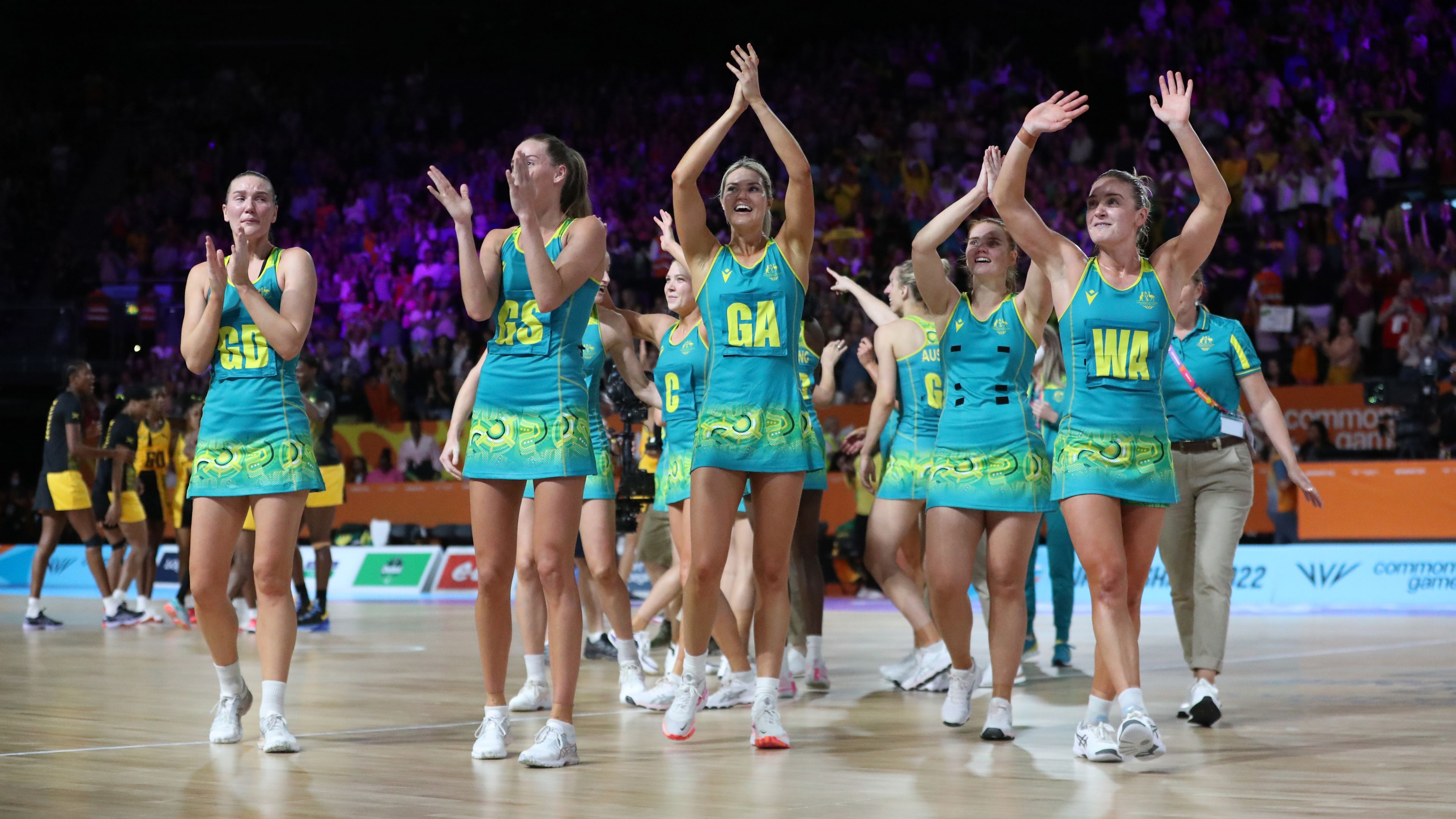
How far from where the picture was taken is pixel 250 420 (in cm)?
536

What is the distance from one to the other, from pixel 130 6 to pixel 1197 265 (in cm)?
2477

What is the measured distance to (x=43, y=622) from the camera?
38.3 feet

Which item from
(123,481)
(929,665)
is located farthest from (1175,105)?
(123,481)

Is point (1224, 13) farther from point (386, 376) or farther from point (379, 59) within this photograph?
point (379, 59)

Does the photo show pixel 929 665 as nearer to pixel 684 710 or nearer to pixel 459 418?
pixel 684 710

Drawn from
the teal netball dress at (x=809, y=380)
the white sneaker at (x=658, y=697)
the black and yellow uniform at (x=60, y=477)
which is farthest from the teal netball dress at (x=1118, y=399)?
the black and yellow uniform at (x=60, y=477)

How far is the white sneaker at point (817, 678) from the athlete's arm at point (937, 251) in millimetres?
2275

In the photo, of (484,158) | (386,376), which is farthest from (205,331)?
(484,158)

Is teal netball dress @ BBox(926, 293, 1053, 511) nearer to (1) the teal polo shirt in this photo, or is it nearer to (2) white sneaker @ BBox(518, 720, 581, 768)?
(1) the teal polo shirt

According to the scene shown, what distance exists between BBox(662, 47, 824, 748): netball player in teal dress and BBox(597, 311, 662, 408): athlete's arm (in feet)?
4.62

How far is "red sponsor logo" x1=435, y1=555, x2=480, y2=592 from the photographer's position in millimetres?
15570

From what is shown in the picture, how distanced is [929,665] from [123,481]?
24.3 ft

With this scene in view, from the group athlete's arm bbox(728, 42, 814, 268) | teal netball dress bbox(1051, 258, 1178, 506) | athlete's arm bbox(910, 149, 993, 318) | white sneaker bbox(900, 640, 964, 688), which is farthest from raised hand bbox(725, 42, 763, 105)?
white sneaker bbox(900, 640, 964, 688)

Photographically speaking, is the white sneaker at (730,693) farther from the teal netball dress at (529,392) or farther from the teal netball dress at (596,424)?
the teal netball dress at (529,392)
